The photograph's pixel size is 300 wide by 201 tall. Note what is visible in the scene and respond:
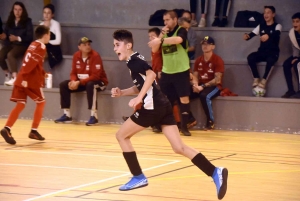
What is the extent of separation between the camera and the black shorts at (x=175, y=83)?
9392 millimetres

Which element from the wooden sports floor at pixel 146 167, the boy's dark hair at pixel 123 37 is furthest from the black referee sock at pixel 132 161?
the boy's dark hair at pixel 123 37

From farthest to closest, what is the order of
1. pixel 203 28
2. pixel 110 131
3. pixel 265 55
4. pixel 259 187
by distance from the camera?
pixel 203 28 → pixel 265 55 → pixel 110 131 → pixel 259 187

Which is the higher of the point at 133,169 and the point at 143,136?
the point at 133,169

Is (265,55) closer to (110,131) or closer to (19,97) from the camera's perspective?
(110,131)

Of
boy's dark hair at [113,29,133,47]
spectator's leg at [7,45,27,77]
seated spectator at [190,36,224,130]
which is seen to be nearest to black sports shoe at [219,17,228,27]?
seated spectator at [190,36,224,130]

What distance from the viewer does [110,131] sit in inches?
400

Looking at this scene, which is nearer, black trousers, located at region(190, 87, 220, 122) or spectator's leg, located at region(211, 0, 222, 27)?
black trousers, located at region(190, 87, 220, 122)

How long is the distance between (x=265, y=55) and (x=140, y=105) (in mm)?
6010

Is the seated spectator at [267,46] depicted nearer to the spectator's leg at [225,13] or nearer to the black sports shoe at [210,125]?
the black sports shoe at [210,125]

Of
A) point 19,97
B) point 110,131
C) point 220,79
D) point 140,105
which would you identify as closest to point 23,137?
point 19,97

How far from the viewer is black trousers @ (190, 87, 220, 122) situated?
1038 cm

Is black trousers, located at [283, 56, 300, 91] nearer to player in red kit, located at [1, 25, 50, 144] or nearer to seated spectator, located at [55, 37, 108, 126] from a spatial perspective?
seated spectator, located at [55, 37, 108, 126]

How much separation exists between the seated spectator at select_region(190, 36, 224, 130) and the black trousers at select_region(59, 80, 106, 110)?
1736mm

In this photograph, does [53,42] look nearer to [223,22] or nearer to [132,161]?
[223,22]
